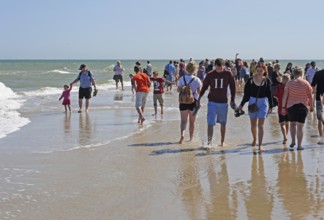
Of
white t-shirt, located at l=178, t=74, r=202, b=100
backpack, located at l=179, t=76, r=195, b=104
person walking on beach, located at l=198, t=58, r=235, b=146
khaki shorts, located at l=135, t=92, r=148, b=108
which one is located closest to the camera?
person walking on beach, located at l=198, t=58, r=235, b=146

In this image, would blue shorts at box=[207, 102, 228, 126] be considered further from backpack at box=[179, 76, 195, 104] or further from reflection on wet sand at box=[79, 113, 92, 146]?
reflection on wet sand at box=[79, 113, 92, 146]

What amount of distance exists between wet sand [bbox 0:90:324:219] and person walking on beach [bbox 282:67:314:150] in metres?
0.48

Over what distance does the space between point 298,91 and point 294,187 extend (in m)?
3.10

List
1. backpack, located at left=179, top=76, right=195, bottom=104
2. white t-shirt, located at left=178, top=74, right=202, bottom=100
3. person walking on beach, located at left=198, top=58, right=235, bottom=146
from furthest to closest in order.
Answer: white t-shirt, located at left=178, top=74, right=202, bottom=100, backpack, located at left=179, top=76, right=195, bottom=104, person walking on beach, located at left=198, top=58, right=235, bottom=146

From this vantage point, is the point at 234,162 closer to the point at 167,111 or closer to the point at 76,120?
the point at 76,120

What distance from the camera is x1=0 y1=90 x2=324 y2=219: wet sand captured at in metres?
5.30

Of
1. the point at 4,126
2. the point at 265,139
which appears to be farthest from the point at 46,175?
the point at 4,126

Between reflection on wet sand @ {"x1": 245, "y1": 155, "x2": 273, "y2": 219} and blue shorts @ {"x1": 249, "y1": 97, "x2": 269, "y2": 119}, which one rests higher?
blue shorts @ {"x1": 249, "y1": 97, "x2": 269, "y2": 119}

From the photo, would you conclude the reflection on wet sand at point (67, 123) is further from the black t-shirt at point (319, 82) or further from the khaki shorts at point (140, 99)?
the black t-shirt at point (319, 82)

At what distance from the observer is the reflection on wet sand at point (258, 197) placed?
16.9 ft

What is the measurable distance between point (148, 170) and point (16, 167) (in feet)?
6.88

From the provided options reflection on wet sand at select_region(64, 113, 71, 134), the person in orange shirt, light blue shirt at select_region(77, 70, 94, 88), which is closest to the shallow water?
reflection on wet sand at select_region(64, 113, 71, 134)

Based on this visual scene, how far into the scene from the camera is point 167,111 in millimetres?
16047

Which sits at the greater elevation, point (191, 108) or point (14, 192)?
point (191, 108)
